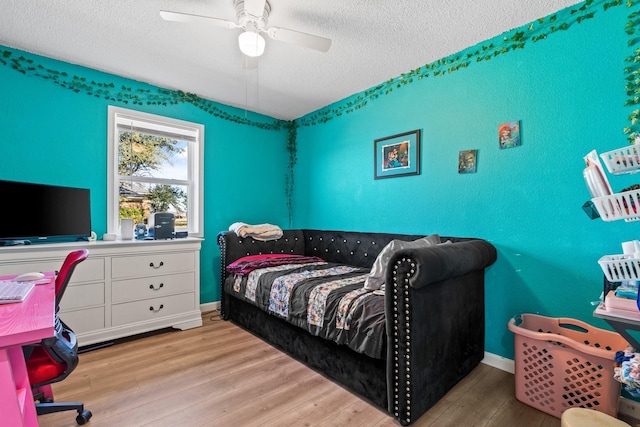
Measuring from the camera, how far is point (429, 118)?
8.67ft

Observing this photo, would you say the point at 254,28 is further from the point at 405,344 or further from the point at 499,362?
the point at 499,362

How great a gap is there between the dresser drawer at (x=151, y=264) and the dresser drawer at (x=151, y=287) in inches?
2.0

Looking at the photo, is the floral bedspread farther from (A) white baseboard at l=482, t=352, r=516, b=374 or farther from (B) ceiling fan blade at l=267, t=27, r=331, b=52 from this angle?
(B) ceiling fan blade at l=267, t=27, r=331, b=52

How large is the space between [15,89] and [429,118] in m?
Answer: 3.43

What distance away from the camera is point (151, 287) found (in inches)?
107

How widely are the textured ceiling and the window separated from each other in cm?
45

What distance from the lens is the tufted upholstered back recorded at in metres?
3.03

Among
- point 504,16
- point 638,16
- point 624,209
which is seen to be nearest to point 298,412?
point 624,209

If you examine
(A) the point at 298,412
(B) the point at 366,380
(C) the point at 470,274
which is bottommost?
(A) the point at 298,412

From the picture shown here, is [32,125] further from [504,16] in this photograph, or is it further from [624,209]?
[624,209]

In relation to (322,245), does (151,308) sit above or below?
below

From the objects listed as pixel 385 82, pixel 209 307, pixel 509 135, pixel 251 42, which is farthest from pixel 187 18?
pixel 209 307

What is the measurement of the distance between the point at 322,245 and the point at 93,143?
98.5 inches

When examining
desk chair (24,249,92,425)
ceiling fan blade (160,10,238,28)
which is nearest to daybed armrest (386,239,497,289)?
desk chair (24,249,92,425)
